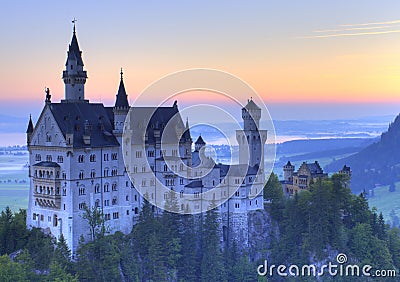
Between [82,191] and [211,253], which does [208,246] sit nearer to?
[211,253]

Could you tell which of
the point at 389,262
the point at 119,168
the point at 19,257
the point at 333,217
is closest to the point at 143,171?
the point at 119,168

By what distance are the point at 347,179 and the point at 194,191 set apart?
21816mm

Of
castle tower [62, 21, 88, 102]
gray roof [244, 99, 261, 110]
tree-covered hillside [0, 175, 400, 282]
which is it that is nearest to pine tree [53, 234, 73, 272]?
tree-covered hillside [0, 175, 400, 282]

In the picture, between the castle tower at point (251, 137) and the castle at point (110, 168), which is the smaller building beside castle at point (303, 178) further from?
the castle at point (110, 168)

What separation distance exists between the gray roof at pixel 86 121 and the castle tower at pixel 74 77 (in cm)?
326

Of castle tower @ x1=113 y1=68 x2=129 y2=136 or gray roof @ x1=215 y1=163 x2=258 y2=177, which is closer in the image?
castle tower @ x1=113 y1=68 x2=129 y2=136

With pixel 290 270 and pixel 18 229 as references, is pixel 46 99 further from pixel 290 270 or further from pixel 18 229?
pixel 290 270

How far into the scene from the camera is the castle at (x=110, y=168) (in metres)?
85.5

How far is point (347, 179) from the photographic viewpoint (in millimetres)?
103688

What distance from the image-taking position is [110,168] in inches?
3521

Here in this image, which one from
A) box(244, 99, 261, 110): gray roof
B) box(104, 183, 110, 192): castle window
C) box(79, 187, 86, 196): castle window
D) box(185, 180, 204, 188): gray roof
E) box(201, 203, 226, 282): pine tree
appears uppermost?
box(244, 99, 261, 110): gray roof

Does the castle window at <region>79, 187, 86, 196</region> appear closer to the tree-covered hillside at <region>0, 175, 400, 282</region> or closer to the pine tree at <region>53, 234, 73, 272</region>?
the tree-covered hillside at <region>0, 175, 400, 282</region>

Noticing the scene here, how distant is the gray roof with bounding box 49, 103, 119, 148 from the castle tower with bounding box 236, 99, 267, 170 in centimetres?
1796

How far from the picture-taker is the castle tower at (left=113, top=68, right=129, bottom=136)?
89875mm
